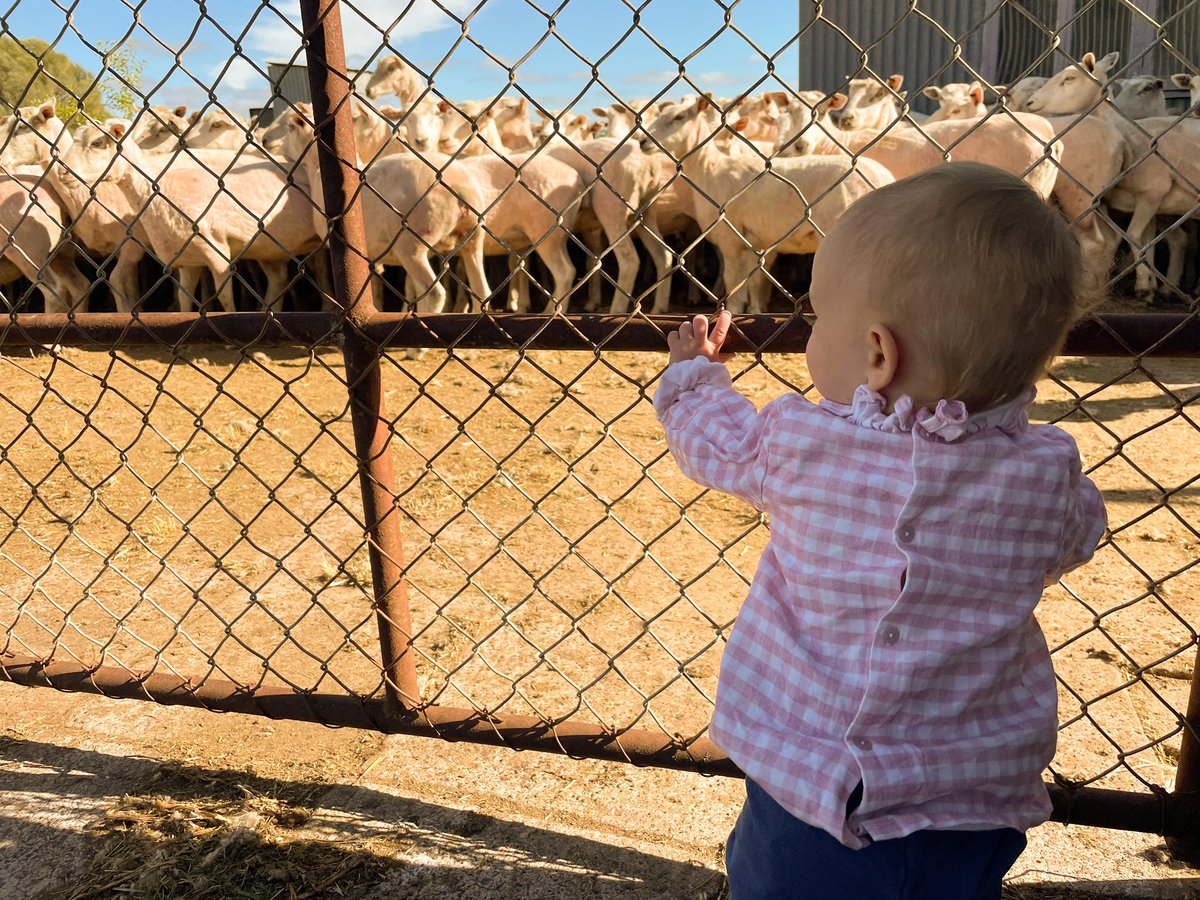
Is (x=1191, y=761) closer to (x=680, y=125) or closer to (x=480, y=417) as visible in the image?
(x=480, y=417)

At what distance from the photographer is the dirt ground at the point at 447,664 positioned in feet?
6.92

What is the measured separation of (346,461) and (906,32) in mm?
14132

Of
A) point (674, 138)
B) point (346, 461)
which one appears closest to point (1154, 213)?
point (674, 138)

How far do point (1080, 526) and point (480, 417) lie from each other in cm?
536

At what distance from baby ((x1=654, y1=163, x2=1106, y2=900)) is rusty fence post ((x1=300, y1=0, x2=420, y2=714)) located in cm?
106

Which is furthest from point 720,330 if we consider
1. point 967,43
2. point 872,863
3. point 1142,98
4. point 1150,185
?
point 967,43

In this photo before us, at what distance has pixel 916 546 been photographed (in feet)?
3.87

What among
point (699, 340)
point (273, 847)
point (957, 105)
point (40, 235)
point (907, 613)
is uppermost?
point (957, 105)

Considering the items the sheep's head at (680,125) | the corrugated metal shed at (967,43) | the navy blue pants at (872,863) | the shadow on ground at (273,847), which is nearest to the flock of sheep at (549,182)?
the sheep's head at (680,125)

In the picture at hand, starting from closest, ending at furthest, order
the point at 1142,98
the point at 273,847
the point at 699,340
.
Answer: the point at 699,340 → the point at 273,847 → the point at 1142,98

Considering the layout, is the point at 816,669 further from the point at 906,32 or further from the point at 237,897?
the point at 906,32

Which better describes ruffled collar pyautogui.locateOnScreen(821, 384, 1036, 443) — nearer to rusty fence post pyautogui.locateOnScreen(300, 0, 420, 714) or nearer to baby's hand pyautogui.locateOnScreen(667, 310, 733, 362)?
baby's hand pyautogui.locateOnScreen(667, 310, 733, 362)

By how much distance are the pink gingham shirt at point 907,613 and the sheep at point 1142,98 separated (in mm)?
11795

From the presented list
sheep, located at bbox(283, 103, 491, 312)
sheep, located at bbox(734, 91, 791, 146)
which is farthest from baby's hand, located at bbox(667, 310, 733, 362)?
sheep, located at bbox(734, 91, 791, 146)
